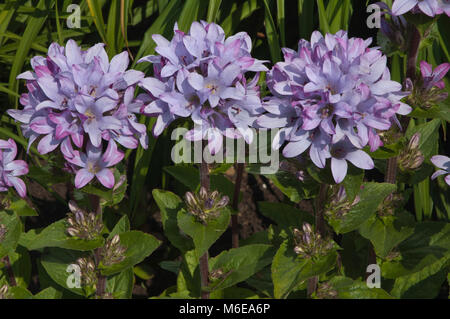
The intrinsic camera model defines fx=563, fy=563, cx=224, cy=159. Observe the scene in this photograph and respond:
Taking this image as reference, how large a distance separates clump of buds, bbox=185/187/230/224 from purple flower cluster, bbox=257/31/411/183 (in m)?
0.34

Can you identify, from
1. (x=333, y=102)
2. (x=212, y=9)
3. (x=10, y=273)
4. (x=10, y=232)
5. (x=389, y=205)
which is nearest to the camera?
(x=333, y=102)

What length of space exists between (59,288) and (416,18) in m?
1.49

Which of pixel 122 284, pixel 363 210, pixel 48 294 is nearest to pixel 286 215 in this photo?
pixel 363 210

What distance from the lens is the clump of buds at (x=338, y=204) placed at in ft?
5.58

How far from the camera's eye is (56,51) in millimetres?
1544

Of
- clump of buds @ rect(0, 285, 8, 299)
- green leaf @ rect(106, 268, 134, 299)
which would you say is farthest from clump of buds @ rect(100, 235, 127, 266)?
clump of buds @ rect(0, 285, 8, 299)

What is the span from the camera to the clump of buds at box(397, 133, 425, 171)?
6.00ft

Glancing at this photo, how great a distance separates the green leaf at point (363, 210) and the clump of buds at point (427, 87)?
27 cm

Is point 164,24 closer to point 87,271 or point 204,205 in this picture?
point 204,205

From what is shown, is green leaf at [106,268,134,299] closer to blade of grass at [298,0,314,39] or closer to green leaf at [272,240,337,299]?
green leaf at [272,240,337,299]

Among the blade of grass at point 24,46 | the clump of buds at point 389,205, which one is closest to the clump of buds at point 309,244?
the clump of buds at point 389,205

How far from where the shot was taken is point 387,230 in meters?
1.83

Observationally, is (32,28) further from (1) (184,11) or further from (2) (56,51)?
(2) (56,51)

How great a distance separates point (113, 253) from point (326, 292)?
699 mm
